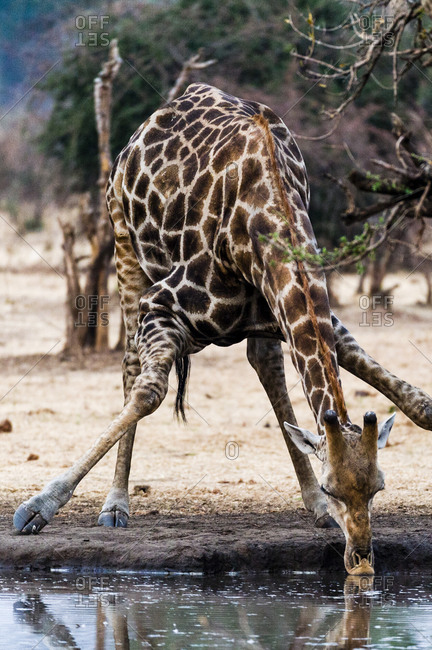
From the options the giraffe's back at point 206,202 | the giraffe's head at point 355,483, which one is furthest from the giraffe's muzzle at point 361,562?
the giraffe's back at point 206,202

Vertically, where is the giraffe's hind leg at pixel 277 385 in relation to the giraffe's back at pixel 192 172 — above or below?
below

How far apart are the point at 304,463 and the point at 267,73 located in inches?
571

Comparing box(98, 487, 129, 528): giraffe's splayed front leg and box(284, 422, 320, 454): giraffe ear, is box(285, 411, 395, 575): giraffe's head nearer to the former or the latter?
box(284, 422, 320, 454): giraffe ear

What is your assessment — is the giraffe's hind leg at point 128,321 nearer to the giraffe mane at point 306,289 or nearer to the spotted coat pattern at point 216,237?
the spotted coat pattern at point 216,237

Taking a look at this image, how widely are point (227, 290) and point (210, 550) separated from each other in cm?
166

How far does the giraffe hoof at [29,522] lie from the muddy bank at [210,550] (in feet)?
0.24

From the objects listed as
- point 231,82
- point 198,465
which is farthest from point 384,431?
point 231,82

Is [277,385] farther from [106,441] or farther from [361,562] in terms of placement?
[361,562]

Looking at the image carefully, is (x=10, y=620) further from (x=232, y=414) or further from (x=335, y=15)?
(x=335, y=15)

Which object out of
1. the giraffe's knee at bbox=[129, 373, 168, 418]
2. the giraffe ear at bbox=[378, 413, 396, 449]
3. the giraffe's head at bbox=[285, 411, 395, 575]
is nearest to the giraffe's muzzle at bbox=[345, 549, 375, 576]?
the giraffe's head at bbox=[285, 411, 395, 575]

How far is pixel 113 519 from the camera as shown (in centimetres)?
668

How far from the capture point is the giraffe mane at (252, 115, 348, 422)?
17.7ft

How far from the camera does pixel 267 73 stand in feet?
66.8

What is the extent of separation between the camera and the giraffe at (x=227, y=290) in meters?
5.32
